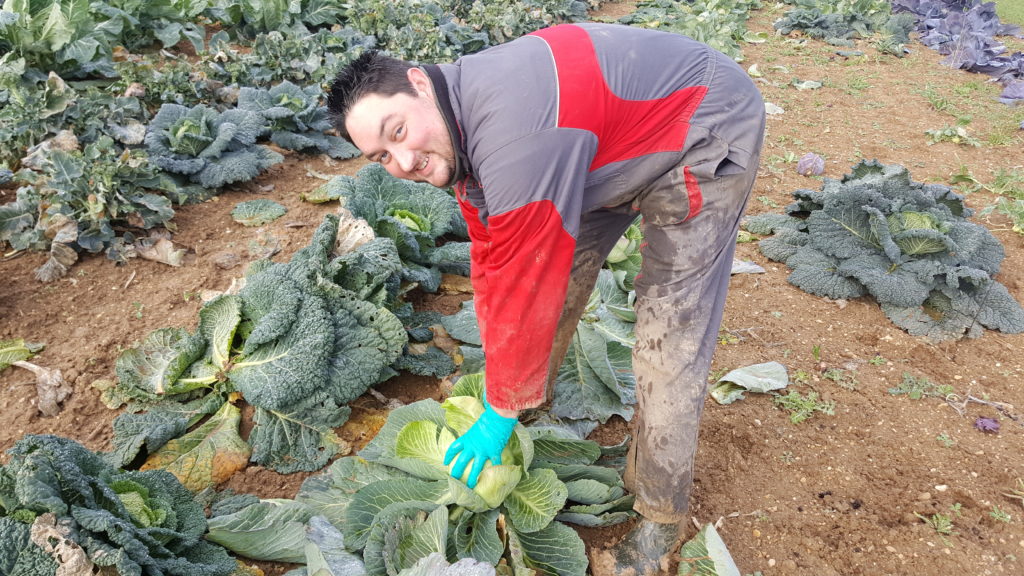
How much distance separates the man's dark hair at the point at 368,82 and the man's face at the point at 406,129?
21mm

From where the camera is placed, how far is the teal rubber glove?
8.22 ft

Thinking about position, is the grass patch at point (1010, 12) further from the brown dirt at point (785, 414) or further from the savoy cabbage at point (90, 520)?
the savoy cabbage at point (90, 520)

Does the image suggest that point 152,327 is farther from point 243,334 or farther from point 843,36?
point 843,36

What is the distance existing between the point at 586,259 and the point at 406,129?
3.84 ft

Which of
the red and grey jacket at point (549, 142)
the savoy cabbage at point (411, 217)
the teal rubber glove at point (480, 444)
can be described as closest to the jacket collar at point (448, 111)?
the red and grey jacket at point (549, 142)

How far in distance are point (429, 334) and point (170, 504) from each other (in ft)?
5.95

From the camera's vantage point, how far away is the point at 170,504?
2.56 metres

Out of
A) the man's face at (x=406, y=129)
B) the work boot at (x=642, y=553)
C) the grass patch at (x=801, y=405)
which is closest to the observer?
the man's face at (x=406, y=129)

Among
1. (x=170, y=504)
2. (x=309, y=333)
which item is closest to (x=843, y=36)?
(x=309, y=333)

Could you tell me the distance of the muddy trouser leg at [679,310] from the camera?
2.41 m

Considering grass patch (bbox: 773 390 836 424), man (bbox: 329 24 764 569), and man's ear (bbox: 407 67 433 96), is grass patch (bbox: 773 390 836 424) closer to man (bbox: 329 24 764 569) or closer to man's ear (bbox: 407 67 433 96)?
man (bbox: 329 24 764 569)

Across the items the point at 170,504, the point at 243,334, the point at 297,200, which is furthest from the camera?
the point at 297,200

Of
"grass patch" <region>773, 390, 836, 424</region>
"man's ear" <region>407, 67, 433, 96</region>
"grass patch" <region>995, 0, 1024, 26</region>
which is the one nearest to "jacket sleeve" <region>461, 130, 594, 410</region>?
"man's ear" <region>407, 67, 433, 96</region>

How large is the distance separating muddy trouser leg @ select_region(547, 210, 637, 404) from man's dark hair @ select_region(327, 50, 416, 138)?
3.24ft
